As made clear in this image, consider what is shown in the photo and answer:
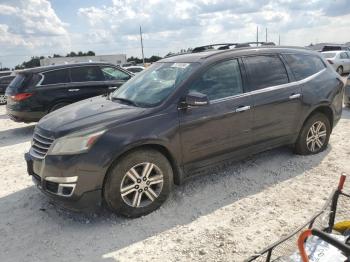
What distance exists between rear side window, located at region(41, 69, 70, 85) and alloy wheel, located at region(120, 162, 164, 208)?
580 centimetres

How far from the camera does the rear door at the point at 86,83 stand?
907 centimetres

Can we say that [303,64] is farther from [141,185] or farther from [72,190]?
[72,190]

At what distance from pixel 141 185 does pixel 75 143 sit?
0.83 m

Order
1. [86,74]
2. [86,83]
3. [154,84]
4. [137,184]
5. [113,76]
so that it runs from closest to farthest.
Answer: [137,184], [154,84], [86,83], [86,74], [113,76]

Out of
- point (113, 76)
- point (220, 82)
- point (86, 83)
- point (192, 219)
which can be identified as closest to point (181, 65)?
point (220, 82)

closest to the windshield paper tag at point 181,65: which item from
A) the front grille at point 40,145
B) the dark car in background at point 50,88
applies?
the front grille at point 40,145

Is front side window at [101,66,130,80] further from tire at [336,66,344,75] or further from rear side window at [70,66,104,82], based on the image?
tire at [336,66,344,75]

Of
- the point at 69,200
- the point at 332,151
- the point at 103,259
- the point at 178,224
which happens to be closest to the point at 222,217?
the point at 178,224

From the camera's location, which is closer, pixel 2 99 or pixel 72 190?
pixel 72 190

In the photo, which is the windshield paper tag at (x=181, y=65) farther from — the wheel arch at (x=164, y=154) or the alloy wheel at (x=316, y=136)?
the alloy wheel at (x=316, y=136)

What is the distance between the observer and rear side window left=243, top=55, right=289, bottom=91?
4875 millimetres

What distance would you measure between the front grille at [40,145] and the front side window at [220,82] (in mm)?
1695

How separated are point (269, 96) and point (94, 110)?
2298 millimetres

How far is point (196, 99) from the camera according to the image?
4.09 meters
